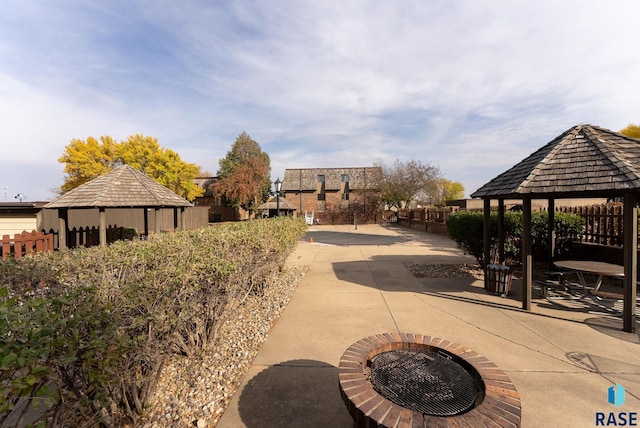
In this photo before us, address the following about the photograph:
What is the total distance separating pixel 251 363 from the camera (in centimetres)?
367

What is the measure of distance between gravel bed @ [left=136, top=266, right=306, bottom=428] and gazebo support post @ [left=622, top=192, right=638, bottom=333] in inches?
240

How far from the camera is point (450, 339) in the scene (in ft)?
13.9

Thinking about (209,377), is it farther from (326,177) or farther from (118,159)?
(326,177)

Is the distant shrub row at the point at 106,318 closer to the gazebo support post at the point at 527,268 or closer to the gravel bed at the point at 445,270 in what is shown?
the gazebo support post at the point at 527,268

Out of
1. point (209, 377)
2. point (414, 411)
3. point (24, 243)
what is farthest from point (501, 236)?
point (24, 243)

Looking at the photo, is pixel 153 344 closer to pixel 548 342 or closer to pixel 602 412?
pixel 602 412

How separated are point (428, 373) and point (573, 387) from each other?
2081 millimetres

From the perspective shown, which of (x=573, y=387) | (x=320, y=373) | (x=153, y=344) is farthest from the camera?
(x=320, y=373)

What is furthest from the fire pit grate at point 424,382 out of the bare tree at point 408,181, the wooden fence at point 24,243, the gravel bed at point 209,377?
the bare tree at point 408,181

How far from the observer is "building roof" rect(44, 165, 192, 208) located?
8.84m

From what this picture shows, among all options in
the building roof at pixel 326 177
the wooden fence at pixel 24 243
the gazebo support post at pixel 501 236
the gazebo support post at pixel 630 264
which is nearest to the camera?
the gazebo support post at pixel 630 264

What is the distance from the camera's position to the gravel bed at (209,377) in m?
2.70

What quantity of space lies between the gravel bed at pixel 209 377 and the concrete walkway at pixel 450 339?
17 centimetres

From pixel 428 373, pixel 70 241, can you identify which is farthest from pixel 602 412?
pixel 70 241
